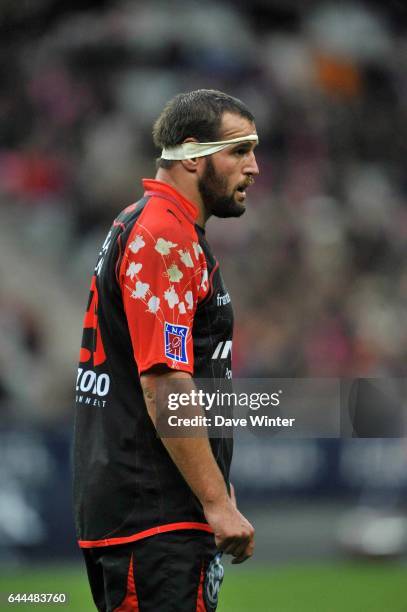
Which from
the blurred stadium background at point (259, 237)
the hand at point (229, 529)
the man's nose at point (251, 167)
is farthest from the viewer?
the blurred stadium background at point (259, 237)

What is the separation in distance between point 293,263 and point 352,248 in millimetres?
909

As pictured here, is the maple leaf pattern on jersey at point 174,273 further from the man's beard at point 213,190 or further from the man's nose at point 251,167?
the man's nose at point 251,167

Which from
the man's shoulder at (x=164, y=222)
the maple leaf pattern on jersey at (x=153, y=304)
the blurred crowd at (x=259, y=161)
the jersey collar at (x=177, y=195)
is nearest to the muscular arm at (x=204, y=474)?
the maple leaf pattern on jersey at (x=153, y=304)

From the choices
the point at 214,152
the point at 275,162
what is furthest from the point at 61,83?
the point at 214,152

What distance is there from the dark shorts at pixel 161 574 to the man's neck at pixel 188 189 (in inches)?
38.8

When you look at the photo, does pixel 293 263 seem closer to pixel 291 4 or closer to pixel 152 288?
pixel 291 4

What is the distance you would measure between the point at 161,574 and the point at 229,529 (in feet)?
0.99

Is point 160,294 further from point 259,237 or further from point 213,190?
point 259,237

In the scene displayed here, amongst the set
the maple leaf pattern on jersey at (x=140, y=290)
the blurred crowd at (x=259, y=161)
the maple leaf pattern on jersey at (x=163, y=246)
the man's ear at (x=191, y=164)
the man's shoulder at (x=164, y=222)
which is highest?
the blurred crowd at (x=259, y=161)

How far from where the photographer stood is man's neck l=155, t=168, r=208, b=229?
11.6ft

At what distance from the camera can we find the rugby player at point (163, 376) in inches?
126

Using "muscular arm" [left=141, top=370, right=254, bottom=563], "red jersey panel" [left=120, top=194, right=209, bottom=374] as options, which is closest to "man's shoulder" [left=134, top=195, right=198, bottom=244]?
"red jersey panel" [left=120, top=194, right=209, bottom=374]

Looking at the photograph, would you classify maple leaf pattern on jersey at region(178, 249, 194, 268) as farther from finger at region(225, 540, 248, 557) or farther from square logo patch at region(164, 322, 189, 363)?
finger at region(225, 540, 248, 557)

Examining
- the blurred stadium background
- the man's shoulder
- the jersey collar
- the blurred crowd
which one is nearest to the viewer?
the man's shoulder
